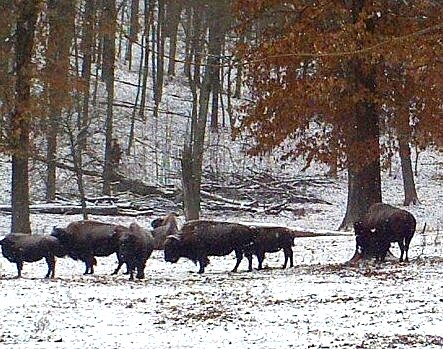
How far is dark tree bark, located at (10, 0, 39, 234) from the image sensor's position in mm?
25109

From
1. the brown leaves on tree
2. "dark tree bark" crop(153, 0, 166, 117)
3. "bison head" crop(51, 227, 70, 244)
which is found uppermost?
"dark tree bark" crop(153, 0, 166, 117)

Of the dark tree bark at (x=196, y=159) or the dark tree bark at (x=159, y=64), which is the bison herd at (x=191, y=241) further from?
the dark tree bark at (x=159, y=64)

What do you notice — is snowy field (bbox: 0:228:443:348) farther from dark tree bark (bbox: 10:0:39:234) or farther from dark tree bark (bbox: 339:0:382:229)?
dark tree bark (bbox: 10:0:39:234)

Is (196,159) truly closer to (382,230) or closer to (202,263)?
(202,263)

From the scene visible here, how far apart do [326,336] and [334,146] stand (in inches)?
410

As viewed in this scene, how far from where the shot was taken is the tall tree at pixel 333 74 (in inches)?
741

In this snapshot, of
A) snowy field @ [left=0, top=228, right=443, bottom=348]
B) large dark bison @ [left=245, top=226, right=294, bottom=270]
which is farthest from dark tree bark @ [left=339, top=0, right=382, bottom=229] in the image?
snowy field @ [left=0, top=228, right=443, bottom=348]

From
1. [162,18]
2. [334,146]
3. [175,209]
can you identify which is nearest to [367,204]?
[334,146]

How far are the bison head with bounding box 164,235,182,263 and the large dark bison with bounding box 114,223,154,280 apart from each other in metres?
1.25

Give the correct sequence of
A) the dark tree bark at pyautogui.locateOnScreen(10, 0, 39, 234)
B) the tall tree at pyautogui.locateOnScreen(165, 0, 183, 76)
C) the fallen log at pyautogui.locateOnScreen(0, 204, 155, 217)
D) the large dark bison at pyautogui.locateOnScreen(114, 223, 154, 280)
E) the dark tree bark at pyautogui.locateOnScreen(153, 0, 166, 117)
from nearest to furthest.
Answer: the large dark bison at pyautogui.locateOnScreen(114, 223, 154, 280), the dark tree bark at pyautogui.locateOnScreen(10, 0, 39, 234), the fallen log at pyautogui.locateOnScreen(0, 204, 155, 217), the tall tree at pyautogui.locateOnScreen(165, 0, 183, 76), the dark tree bark at pyautogui.locateOnScreen(153, 0, 166, 117)

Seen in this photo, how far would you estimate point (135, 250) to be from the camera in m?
18.6

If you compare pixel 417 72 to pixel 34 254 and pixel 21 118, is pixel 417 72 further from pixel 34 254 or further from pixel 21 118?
pixel 21 118

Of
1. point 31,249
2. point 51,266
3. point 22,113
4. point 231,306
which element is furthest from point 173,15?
point 231,306

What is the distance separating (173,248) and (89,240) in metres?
1.86
